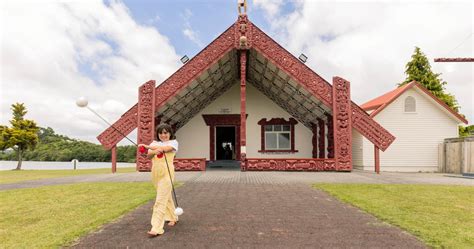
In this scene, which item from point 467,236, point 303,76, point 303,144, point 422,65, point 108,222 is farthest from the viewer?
point 422,65

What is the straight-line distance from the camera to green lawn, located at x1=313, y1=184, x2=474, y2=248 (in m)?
3.76

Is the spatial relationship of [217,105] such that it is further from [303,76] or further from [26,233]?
[26,233]

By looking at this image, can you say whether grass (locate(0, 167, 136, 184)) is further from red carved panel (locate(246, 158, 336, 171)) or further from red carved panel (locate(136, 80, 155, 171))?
red carved panel (locate(246, 158, 336, 171))

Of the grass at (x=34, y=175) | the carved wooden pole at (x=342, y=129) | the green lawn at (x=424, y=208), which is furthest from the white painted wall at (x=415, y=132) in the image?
the grass at (x=34, y=175)

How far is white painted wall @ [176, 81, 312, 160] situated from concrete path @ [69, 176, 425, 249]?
11.7 meters

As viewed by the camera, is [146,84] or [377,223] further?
[146,84]

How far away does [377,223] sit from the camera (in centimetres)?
443

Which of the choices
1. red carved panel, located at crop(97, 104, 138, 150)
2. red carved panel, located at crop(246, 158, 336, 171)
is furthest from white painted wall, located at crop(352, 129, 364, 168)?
red carved panel, located at crop(97, 104, 138, 150)

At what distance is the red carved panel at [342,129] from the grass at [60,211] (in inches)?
326

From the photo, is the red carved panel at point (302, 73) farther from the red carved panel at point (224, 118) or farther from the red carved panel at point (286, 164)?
the red carved panel at point (224, 118)

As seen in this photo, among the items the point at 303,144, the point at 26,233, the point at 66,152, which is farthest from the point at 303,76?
the point at 66,152

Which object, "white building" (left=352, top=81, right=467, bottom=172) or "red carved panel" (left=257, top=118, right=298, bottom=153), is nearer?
"white building" (left=352, top=81, right=467, bottom=172)

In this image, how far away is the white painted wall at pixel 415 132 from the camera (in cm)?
1555

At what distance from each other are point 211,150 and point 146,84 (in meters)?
6.54
